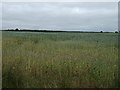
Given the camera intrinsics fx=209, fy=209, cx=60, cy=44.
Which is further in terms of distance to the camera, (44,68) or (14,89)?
(44,68)

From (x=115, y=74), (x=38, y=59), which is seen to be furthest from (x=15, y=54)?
(x=115, y=74)

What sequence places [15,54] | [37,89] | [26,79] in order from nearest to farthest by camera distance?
[37,89] → [26,79] → [15,54]

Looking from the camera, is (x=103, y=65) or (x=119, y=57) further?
(x=119, y=57)

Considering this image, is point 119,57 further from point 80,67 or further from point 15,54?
point 15,54

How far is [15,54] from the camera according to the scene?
7.15 metres

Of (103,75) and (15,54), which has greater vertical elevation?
(15,54)

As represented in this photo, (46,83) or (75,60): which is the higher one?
(75,60)

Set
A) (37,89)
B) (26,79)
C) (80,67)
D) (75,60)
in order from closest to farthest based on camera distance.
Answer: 1. (37,89)
2. (26,79)
3. (80,67)
4. (75,60)

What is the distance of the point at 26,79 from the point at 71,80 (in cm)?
116

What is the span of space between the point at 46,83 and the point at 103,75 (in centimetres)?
148

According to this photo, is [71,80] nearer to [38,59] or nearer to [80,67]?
[80,67]

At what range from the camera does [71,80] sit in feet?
17.0

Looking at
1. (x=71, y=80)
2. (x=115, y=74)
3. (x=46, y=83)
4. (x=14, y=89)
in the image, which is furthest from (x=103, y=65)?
(x=14, y=89)

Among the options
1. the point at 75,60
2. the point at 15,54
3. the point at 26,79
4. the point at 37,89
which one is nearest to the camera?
the point at 37,89
